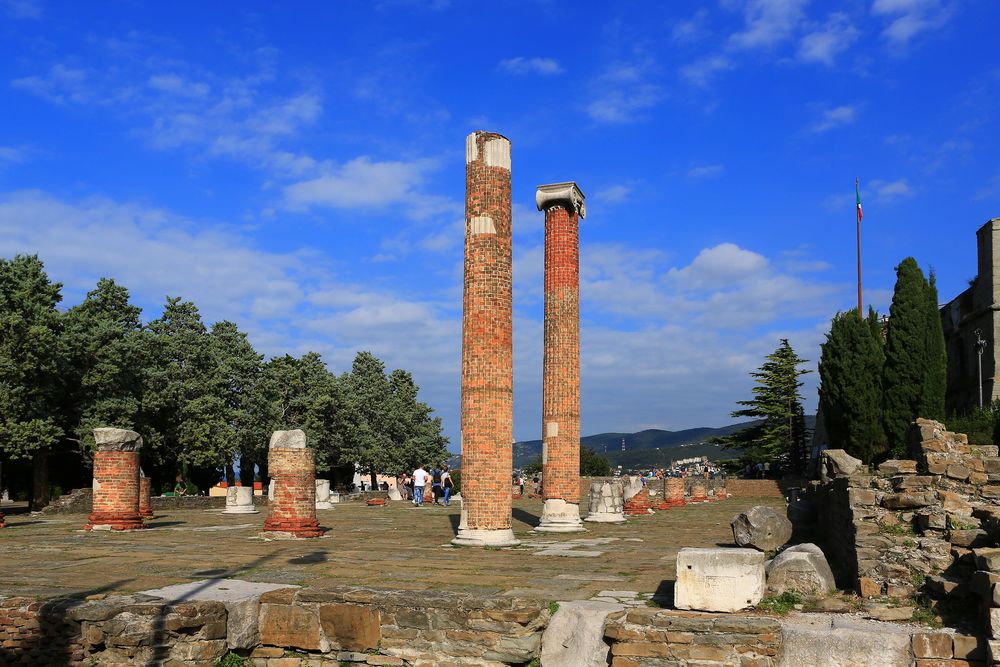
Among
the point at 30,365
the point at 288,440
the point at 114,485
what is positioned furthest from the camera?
the point at 30,365

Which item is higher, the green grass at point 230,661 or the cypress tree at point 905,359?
the cypress tree at point 905,359

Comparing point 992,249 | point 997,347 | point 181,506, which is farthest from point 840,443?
point 181,506

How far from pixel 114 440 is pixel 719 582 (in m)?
15.6

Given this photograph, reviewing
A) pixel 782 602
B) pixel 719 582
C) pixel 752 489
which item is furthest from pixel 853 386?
pixel 719 582

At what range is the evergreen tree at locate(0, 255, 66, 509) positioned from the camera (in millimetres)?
25281

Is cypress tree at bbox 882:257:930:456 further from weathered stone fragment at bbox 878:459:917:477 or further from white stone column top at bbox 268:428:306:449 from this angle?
white stone column top at bbox 268:428:306:449

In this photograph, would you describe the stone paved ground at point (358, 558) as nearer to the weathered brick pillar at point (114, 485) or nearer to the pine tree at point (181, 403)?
the weathered brick pillar at point (114, 485)

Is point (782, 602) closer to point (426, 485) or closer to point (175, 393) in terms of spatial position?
point (426, 485)

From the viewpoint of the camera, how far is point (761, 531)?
37.0ft

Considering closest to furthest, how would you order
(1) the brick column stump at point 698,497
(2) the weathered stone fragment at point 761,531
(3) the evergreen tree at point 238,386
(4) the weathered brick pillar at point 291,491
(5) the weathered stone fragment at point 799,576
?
1. (5) the weathered stone fragment at point 799,576
2. (2) the weathered stone fragment at point 761,531
3. (4) the weathered brick pillar at point 291,491
4. (1) the brick column stump at point 698,497
5. (3) the evergreen tree at point 238,386

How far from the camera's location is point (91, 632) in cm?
754

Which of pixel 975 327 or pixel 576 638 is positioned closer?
pixel 576 638

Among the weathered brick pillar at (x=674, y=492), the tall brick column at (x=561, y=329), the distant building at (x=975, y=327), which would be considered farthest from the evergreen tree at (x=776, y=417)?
the tall brick column at (x=561, y=329)

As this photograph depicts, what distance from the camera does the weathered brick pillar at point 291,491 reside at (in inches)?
635
